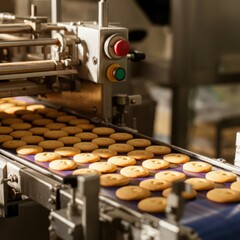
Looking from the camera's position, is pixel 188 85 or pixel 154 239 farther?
pixel 188 85

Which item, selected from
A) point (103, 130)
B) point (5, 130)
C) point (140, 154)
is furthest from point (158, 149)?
point (5, 130)

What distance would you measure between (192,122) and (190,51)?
617 mm

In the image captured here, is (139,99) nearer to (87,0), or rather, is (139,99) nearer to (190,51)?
(190,51)

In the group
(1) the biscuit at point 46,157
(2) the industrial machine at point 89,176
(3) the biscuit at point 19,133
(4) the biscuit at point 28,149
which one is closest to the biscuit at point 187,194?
(2) the industrial machine at point 89,176

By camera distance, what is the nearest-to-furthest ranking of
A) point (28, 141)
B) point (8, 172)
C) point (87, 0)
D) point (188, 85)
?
point (8, 172) → point (28, 141) → point (188, 85) → point (87, 0)

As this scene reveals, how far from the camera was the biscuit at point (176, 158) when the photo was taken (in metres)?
1.89

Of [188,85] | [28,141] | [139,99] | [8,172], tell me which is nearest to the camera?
[8,172]

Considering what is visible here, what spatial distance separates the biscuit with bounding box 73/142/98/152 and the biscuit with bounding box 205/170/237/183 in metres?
0.46

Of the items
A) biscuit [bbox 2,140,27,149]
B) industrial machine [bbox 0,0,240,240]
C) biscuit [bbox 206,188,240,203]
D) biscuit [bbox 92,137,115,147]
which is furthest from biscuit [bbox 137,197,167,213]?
biscuit [bbox 2,140,27,149]

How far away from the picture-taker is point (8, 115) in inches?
97.0

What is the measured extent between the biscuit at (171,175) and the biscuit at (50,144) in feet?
1.49

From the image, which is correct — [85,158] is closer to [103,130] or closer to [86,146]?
[86,146]

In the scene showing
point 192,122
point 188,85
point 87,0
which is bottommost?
point 192,122

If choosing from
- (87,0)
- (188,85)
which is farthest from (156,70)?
(87,0)
